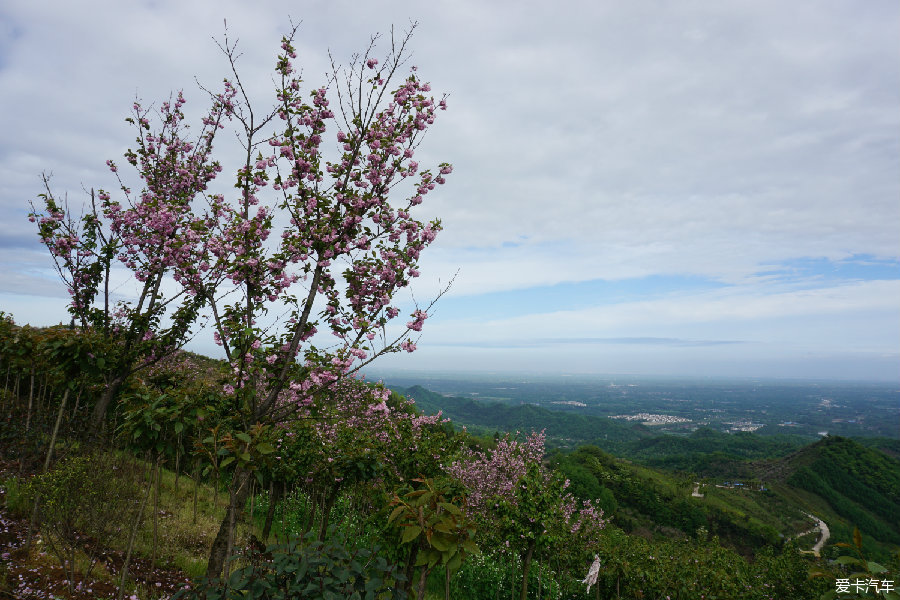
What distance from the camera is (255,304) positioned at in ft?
19.3

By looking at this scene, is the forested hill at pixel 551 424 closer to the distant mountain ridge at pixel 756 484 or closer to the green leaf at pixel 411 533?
the distant mountain ridge at pixel 756 484

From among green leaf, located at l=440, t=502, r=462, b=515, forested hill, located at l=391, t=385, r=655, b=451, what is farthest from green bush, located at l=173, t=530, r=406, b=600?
forested hill, located at l=391, t=385, r=655, b=451

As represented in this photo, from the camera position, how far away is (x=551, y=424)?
162 m

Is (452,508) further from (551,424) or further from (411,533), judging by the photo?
(551,424)

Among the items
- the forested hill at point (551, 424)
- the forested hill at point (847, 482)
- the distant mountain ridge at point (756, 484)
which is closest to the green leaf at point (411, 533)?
the distant mountain ridge at point (756, 484)

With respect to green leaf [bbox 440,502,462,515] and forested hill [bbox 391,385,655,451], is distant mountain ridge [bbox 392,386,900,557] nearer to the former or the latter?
forested hill [bbox 391,385,655,451]

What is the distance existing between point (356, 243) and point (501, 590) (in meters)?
9.93

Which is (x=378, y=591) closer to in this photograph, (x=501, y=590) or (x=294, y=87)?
(x=294, y=87)

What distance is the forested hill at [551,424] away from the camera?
134 m

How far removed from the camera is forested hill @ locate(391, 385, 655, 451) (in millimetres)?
133500

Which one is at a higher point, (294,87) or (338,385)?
(294,87)

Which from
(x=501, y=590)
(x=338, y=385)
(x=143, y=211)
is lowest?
(x=501, y=590)

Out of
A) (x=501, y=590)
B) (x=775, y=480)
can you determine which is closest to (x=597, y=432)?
(x=775, y=480)

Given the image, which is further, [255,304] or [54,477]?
[255,304]
